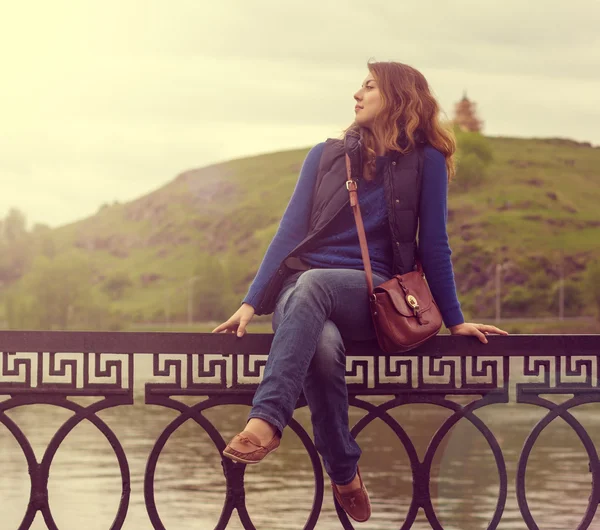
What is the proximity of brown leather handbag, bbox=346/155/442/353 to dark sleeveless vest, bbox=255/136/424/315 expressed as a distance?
0.43 feet

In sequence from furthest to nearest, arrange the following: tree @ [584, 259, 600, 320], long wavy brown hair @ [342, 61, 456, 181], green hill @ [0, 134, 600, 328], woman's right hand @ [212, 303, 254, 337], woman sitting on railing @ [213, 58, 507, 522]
Result: green hill @ [0, 134, 600, 328]
tree @ [584, 259, 600, 320]
long wavy brown hair @ [342, 61, 456, 181]
woman's right hand @ [212, 303, 254, 337]
woman sitting on railing @ [213, 58, 507, 522]

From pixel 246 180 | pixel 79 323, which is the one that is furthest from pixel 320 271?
pixel 246 180

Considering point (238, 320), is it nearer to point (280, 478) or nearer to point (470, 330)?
point (470, 330)

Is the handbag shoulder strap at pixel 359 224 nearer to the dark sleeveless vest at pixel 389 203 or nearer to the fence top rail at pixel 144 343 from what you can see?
the dark sleeveless vest at pixel 389 203

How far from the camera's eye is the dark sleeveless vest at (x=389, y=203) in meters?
4.26

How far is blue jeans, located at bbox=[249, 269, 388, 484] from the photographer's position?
3738 mm

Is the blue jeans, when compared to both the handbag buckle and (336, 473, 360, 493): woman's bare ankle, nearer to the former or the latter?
(336, 473, 360, 493): woman's bare ankle

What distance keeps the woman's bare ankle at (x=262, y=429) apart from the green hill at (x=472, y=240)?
474ft

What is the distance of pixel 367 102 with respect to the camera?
443 centimetres

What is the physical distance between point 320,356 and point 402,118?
116 centimetres

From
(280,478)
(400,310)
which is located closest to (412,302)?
(400,310)

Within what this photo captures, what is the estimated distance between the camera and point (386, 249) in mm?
4301

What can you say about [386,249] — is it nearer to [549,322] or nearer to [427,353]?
[427,353]

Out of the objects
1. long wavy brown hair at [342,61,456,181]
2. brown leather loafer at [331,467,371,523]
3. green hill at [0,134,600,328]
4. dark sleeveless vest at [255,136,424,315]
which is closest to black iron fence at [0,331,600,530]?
brown leather loafer at [331,467,371,523]
